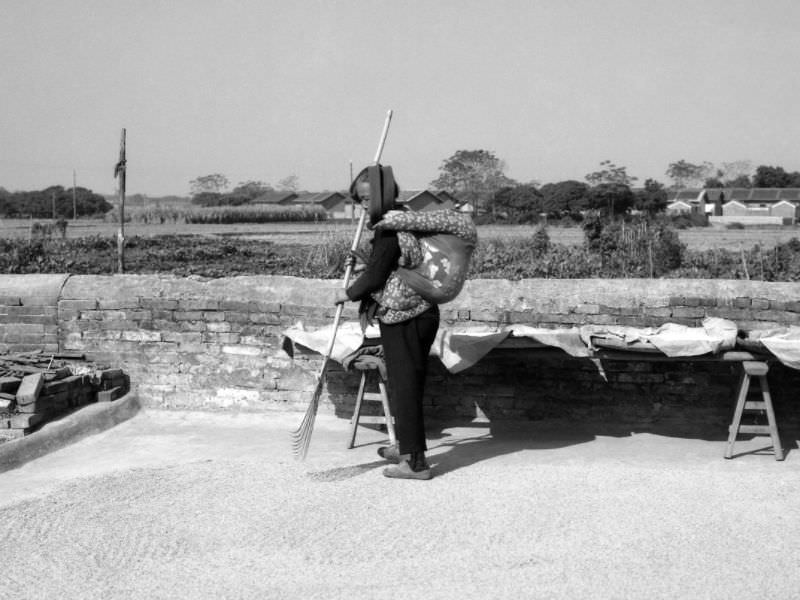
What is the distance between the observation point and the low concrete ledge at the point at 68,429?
19.0ft

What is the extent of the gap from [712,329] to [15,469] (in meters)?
4.27

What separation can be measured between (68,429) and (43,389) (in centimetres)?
31

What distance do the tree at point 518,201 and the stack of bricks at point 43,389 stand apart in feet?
191

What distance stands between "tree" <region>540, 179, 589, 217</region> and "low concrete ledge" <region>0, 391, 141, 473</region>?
198 ft

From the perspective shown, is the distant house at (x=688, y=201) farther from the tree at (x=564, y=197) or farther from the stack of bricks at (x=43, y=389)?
the stack of bricks at (x=43, y=389)

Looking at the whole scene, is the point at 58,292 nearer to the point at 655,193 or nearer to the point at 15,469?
the point at 15,469

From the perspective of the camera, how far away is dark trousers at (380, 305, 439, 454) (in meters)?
5.29

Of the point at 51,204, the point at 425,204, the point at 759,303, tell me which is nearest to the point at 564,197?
the point at 51,204

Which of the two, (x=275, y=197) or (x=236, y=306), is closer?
(x=236, y=306)

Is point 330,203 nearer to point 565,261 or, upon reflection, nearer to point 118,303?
point 565,261

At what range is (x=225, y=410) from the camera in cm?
706

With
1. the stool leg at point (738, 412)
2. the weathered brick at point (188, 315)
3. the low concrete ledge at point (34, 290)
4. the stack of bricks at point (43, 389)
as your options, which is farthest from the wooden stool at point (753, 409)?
the low concrete ledge at point (34, 290)

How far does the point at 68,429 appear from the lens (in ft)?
20.7

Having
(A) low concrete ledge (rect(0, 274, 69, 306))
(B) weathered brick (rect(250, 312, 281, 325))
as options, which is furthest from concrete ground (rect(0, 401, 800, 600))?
(A) low concrete ledge (rect(0, 274, 69, 306))
